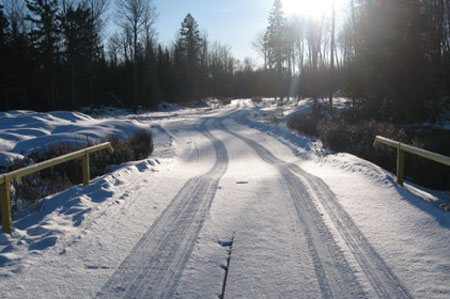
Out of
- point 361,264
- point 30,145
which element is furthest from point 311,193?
point 30,145

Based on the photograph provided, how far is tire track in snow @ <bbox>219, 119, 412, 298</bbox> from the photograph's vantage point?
10.8 ft

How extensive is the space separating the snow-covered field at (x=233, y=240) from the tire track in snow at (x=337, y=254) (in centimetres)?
1

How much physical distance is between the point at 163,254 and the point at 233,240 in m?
0.95

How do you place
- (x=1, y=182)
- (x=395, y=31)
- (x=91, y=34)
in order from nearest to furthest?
(x=1, y=182) < (x=395, y=31) < (x=91, y=34)

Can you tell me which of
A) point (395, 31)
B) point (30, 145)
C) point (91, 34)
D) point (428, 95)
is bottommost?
point (30, 145)

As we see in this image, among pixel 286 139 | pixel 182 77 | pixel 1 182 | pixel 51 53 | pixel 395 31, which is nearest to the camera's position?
pixel 1 182

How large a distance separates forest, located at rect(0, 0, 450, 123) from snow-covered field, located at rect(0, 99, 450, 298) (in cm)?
1480

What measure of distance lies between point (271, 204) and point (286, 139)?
11146 mm

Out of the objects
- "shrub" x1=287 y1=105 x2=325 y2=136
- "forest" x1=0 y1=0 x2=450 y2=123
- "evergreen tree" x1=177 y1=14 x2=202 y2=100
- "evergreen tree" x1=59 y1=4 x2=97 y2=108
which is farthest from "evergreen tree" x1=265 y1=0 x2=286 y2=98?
"shrub" x1=287 y1=105 x2=325 y2=136

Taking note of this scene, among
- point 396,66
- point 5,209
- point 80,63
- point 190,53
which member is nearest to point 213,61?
point 190,53

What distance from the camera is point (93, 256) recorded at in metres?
4.03

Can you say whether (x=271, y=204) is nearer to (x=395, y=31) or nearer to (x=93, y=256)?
(x=93, y=256)

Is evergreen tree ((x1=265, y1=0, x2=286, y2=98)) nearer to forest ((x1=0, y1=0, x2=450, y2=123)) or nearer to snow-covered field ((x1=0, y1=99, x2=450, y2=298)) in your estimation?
forest ((x1=0, y1=0, x2=450, y2=123))

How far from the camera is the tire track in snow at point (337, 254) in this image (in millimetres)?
3293
